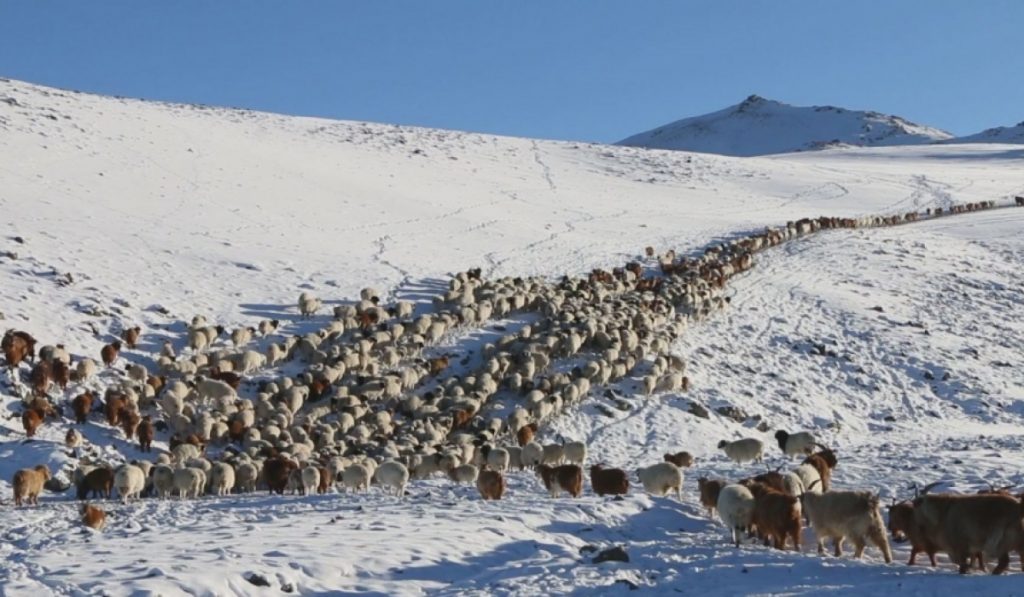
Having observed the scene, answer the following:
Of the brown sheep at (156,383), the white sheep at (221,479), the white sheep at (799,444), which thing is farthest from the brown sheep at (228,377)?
the white sheep at (799,444)

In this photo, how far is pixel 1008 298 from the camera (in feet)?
127

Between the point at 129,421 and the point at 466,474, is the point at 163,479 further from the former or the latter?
the point at 466,474

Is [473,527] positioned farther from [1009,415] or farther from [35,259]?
[35,259]

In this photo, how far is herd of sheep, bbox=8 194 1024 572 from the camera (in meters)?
13.1

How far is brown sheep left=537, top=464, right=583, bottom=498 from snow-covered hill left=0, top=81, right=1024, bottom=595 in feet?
1.63

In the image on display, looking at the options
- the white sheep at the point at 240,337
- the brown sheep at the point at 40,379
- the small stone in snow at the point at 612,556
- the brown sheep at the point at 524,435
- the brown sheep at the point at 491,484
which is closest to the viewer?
the small stone in snow at the point at 612,556

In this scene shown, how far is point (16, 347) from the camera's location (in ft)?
72.3

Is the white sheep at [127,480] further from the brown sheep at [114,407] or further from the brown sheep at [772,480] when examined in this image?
the brown sheep at [772,480]

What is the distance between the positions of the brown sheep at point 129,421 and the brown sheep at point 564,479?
359 inches

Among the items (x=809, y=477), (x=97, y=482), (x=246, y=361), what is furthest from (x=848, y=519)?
→ (x=246, y=361)

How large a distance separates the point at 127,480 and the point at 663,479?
8575mm

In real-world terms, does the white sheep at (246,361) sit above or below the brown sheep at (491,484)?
above

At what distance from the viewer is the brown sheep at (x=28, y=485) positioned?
16.2 meters

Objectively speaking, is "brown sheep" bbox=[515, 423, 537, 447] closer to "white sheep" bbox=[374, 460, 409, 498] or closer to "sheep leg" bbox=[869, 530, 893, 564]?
"white sheep" bbox=[374, 460, 409, 498]
